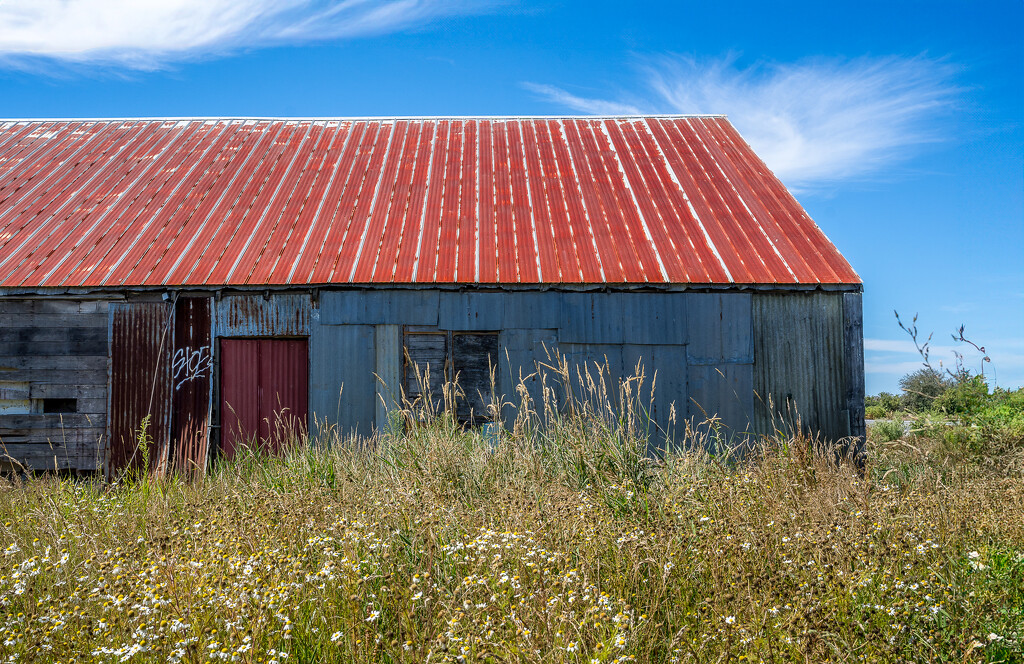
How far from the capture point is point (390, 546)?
11.7 feet

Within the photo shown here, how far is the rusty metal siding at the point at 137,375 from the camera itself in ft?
31.3

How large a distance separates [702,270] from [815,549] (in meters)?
6.70

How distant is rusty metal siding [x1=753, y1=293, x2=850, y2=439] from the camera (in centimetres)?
935

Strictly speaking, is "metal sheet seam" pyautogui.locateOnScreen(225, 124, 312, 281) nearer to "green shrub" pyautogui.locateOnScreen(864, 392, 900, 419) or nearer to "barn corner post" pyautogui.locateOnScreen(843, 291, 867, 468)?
"barn corner post" pyautogui.locateOnScreen(843, 291, 867, 468)

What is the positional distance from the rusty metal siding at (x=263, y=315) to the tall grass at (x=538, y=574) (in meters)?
4.72

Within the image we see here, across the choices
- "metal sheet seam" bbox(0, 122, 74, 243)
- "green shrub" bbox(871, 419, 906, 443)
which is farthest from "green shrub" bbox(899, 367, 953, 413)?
"metal sheet seam" bbox(0, 122, 74, 243)

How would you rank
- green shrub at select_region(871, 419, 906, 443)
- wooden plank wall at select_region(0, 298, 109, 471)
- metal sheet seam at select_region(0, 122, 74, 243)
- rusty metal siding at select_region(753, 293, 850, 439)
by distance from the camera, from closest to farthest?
rusty metal siding at select_region(753, 293, 850, 439)
wooden plank wall at select_region(0, 298, 109, 471)
metal sheet seam at select_region(0, 122, 74, 243)
green shrub at select_region(871, 419, 906, 443)

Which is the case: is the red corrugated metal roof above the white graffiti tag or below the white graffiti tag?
above

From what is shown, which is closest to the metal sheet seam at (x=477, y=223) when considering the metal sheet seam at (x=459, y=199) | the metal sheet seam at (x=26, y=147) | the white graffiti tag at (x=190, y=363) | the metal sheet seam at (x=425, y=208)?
the metal sheet seam at (x=459, y=199)

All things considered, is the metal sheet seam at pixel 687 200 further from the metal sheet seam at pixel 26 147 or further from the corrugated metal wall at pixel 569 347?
the metal sheet seam at pixel 26 147

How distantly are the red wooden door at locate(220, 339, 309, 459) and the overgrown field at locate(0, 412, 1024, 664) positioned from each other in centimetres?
468

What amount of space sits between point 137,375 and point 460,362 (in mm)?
4765

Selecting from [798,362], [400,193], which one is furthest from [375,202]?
[798,362]

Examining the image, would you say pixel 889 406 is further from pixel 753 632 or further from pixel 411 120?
pixel 753 632
